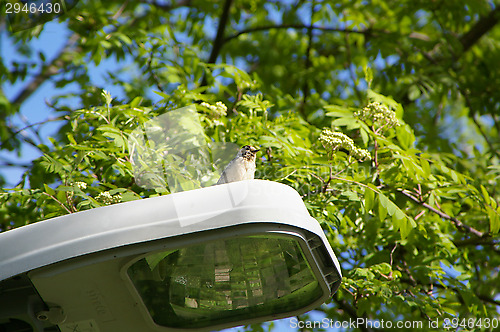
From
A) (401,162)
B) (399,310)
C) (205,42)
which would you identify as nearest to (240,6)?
(205,42)

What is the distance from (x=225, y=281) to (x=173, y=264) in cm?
24

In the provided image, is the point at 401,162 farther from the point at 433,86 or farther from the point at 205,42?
the point at 205,42

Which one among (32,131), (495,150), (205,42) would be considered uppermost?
(205,42)

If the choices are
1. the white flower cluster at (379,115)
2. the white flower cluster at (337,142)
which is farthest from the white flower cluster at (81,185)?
the white flower cluster at (379,115)

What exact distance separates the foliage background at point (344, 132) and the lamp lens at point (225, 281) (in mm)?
1127

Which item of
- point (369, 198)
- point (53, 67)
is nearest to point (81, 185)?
point (369, 198)

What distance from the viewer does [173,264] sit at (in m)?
1.94

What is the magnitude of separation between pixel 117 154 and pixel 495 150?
159 inches

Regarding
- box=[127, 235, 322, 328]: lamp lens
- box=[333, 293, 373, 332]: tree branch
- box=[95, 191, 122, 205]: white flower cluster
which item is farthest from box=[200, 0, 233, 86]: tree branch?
box=[127, 235, 322, 328]: lamp lens

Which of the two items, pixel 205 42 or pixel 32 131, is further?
pixel 205 42

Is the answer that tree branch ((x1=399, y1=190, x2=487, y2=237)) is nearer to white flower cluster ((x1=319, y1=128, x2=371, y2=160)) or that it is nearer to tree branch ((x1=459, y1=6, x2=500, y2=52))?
white flower cluster ((x1=319, y1=128, x2=371, y2=160))

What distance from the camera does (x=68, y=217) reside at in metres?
1.73

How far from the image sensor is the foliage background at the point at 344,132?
3.50 metres

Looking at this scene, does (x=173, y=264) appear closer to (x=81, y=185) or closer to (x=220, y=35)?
(x=81, y=185)
